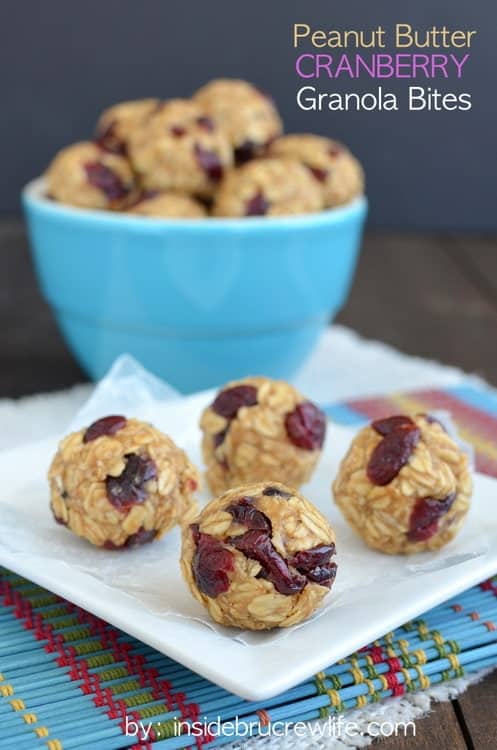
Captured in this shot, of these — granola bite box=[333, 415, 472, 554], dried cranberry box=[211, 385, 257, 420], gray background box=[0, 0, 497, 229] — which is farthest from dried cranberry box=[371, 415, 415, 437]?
gray background box=[0, 0, 497, 229]

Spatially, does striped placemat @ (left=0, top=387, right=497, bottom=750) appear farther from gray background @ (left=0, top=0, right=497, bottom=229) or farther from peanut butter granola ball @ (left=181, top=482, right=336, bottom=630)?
gray background @ (left=0, top=0, right=497, bottom=229)

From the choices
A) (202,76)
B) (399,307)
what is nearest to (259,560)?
(399,307)

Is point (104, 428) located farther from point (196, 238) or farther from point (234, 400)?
point (196, 238)

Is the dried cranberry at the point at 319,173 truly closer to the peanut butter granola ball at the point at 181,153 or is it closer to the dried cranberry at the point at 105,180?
the peanut butter granola ball at the point at 181,153

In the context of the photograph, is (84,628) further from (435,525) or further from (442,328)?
(442,328)

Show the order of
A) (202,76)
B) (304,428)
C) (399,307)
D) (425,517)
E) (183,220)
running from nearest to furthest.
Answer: (425,517) → (304,428) → (183,220) → (399,307) → (202,76)

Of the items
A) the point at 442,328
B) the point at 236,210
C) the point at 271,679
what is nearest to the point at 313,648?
the point at 271,679
